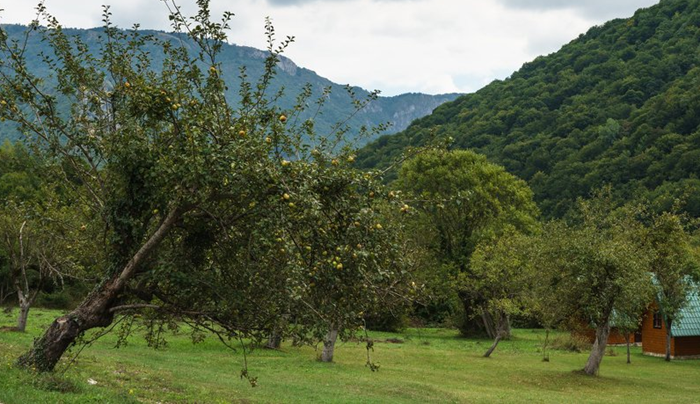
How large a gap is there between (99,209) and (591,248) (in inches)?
958

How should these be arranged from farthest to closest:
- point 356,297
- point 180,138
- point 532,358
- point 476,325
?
1. point 476,325
2. point 532,358
3. point 180,138
4. point 356,297

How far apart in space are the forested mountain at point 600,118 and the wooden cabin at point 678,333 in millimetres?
27637

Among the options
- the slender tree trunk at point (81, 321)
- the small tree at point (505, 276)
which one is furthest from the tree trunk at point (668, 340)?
the slender tree trunk at point (81, 321)

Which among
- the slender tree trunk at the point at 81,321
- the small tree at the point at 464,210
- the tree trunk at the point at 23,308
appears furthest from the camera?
the small tree at the point at 464,210

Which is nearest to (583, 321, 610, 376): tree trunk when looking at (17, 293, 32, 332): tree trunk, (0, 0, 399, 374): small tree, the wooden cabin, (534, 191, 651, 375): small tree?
(534, 191, 651, 375): small tree

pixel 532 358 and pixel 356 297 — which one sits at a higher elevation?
pixel 356 297

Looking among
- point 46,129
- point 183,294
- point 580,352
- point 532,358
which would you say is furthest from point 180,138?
point 580,352

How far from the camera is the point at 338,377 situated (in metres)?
28.8

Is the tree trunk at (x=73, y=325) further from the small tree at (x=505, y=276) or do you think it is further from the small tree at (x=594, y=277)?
the small tree at (x=505, y=276)

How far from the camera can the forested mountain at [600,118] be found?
88.1 meters

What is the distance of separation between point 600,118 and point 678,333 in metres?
66.1

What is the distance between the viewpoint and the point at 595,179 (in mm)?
88250

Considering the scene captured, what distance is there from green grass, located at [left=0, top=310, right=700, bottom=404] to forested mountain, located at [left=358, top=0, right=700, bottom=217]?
138 feet

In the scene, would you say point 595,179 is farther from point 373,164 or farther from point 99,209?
point 99,209
